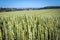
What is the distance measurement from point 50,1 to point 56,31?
424mm

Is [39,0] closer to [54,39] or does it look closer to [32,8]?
[32,8]

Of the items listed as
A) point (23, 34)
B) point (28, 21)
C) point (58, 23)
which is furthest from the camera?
point (58, 23)

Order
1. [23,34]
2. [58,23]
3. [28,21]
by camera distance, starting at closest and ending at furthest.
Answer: [23,34] < [28,21] < [58,23]

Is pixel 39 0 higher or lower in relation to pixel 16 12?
higher

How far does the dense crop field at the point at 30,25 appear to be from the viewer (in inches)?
76.7

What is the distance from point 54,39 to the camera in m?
2.14

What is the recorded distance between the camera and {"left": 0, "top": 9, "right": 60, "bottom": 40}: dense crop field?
195 cm

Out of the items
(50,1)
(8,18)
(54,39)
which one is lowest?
(54,39)

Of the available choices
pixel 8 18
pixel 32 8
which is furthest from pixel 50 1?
pixel 8 18

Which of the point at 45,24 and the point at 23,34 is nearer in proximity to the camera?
the point at 23,34

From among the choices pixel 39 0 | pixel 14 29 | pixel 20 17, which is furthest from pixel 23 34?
pixel 39 0

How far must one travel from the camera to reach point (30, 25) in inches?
80.7

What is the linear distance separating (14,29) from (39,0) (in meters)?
0.56

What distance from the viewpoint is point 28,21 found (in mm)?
2092
